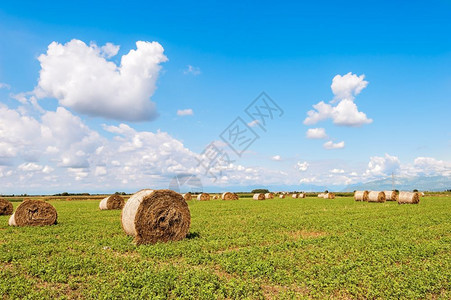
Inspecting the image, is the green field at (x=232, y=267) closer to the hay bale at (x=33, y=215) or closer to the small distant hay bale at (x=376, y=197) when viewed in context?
the hay bale at (x=33, y=215)

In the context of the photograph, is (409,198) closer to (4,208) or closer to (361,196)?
(361,196)

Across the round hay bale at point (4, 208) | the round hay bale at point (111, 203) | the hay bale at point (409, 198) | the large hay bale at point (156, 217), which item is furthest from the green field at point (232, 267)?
the hay bale at point (409, 198)

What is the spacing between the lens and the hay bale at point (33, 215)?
19.6 metres

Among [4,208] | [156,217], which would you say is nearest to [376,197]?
[156,217]

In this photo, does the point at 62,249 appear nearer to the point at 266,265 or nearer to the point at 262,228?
the point at 266,265

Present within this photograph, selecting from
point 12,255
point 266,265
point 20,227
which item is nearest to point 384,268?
point 266,265

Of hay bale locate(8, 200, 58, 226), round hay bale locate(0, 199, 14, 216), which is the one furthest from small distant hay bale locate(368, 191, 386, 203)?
round hay bale locate(0, 199, 14, 216)

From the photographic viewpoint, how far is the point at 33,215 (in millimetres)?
20094

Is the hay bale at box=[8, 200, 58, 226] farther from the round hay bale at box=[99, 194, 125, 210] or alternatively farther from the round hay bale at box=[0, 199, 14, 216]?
the round hay bale at box=[99, 194, 125, 210]

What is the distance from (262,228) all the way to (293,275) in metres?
8.64

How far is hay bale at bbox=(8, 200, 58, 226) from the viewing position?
64.4ft

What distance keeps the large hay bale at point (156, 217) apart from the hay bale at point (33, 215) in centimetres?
879

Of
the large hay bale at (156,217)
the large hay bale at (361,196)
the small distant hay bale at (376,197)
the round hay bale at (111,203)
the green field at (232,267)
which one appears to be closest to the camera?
the green field at (232,267)

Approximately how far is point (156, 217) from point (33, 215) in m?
11.0
